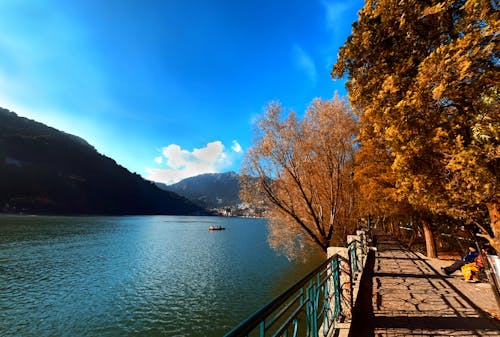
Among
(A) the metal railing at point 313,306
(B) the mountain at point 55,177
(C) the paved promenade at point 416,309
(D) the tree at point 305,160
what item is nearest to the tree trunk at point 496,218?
(C) the paved promenade at point 416,309

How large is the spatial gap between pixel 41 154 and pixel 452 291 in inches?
6615

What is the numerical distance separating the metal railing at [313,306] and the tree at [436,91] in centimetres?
315

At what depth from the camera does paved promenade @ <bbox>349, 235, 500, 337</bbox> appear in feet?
16.9

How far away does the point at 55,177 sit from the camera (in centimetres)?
12356

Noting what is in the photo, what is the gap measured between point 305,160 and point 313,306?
35.7ft

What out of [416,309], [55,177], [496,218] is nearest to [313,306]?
[416,309]

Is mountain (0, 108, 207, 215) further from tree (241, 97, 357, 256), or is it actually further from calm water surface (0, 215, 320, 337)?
tree (241, 97, 357, 256)

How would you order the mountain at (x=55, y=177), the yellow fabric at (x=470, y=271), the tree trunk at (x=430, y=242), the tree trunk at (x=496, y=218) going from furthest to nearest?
the mountain at (x=55, y=177) < the tree trunk at (x=430, y=242) < the yellow fabric at (x=470, y=271) < the tree trunk at (x=496, y=218)

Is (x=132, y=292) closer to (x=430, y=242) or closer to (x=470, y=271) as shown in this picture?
Answer: (x=470, y=271)

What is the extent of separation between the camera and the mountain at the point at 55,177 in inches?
4461

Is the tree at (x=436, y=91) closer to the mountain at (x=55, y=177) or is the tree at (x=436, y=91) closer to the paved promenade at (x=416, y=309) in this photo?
the paved promenade at (x=416, y=309)

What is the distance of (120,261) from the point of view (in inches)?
1091

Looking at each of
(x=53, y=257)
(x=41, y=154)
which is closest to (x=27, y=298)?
(x=53, y=257)

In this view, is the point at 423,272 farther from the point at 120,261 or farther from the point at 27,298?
the point at 120,261
